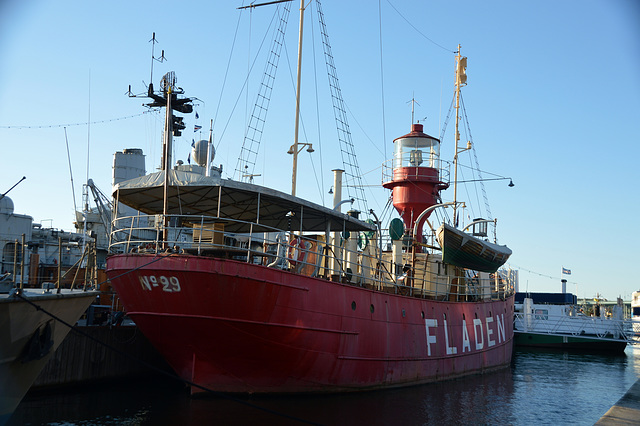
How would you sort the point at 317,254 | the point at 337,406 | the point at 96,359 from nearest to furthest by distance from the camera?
the point at 337,406
the point at 317,254
the point at 96,359

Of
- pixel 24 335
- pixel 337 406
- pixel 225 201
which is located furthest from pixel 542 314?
pixel 24 335

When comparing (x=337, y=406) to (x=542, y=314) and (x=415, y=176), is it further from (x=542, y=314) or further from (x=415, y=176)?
(x=542, y=314)

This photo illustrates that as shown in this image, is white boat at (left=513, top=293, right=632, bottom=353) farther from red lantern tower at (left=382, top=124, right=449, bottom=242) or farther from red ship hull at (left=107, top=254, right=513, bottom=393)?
red ship hull at (left=107, top=254, right=513, bottom=393)

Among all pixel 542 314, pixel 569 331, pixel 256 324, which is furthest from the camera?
pixel 542 314

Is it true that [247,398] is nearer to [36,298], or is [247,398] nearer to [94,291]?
[94,291]

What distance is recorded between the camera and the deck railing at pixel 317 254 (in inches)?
598

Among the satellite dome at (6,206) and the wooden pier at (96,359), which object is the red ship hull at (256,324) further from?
the satellite dome at (6,206)

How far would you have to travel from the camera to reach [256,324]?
14.8 meters

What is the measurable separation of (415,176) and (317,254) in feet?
42.2

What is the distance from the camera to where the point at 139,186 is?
1580 cm

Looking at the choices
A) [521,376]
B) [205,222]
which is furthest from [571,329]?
[205,222]

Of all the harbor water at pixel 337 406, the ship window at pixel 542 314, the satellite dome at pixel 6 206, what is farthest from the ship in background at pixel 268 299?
the ship window at pixel 542 314

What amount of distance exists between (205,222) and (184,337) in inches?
161

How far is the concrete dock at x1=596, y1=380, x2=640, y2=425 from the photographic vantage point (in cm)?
1105
